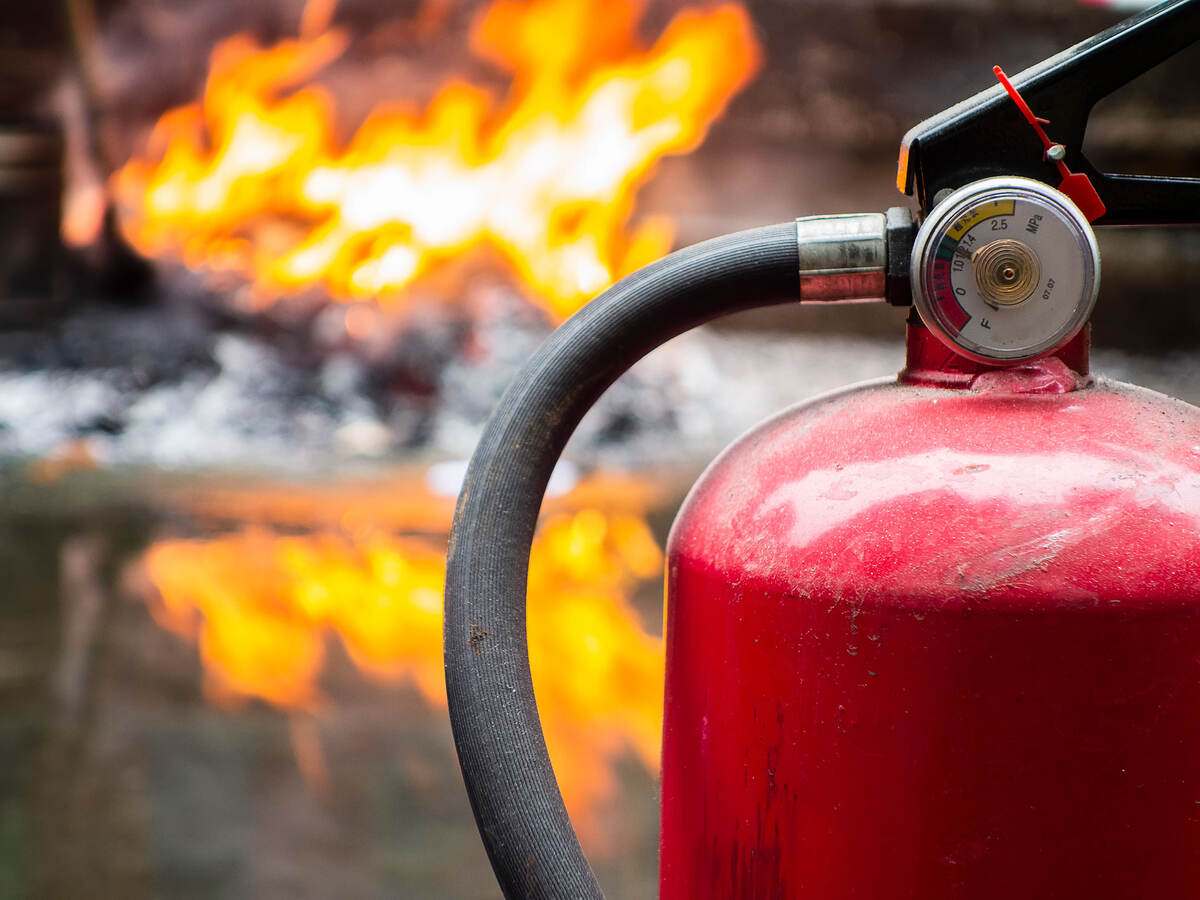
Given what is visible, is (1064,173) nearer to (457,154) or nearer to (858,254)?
(858,254)

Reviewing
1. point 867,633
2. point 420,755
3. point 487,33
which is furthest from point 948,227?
point 487,33

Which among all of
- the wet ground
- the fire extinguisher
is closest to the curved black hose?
the fire extinguisher

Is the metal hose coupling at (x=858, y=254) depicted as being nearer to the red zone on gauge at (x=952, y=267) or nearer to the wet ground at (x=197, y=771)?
the red zone on gauge at (x=952, y=267)

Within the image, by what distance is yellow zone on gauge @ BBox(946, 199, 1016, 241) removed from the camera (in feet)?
2.30

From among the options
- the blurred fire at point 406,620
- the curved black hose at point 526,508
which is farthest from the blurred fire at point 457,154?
the curved black hose at point 526,508

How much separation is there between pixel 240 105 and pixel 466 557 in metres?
5.47

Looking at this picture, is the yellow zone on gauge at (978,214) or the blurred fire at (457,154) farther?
the blurred fire at (457,154)

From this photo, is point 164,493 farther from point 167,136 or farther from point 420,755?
point 167,136

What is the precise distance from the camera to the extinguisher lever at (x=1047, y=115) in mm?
743

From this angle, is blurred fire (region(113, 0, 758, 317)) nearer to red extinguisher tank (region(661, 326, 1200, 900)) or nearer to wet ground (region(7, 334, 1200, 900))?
wet ground (region(7, 334, 1200, 900))

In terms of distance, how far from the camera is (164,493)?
3.73 metres

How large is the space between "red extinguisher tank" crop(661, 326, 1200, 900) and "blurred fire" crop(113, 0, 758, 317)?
4743 millimetres

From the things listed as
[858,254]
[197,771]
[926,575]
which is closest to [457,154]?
[197,771]

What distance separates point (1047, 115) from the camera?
0.75 m
